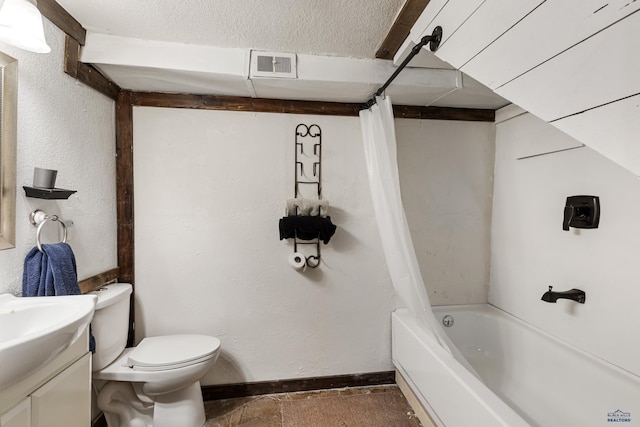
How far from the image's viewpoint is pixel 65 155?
A: 1.31m

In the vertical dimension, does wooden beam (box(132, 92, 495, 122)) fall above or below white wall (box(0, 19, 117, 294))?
above

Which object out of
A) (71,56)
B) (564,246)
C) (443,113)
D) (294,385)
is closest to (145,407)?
(294,385)

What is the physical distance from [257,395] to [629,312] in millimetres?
2124

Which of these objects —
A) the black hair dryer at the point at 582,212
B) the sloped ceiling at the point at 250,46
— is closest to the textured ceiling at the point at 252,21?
the sloped ceiling at the point at 250,46

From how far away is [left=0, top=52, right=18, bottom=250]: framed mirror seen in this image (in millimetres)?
1013

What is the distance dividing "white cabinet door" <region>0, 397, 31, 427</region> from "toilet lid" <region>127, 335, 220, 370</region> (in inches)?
25.0

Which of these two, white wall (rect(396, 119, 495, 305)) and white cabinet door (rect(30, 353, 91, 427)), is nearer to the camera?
white cabinet door (rect(30, 353, 91, 427))

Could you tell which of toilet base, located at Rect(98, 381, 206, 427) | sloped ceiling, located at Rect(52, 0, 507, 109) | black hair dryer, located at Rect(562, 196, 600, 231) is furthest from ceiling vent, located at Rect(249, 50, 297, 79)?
toilet base, located at Rect(98, 381, 206, 427)

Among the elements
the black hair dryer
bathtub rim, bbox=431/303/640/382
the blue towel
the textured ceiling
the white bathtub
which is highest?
the textured ceiling

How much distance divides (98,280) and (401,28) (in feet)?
6.95

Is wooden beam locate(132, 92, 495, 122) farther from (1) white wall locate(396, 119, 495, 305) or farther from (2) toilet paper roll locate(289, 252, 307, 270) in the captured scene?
(2) toilet paper roll locate(289, 252, 307, 270)

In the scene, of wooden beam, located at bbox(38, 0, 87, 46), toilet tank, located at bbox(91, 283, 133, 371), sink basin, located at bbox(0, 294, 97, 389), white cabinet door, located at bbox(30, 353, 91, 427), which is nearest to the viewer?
sink basin, located at bbox(0, 294, 97, 389)

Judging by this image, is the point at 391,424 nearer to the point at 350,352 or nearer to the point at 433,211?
the point at 350,352

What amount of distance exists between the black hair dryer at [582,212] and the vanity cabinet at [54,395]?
7.61 ft
